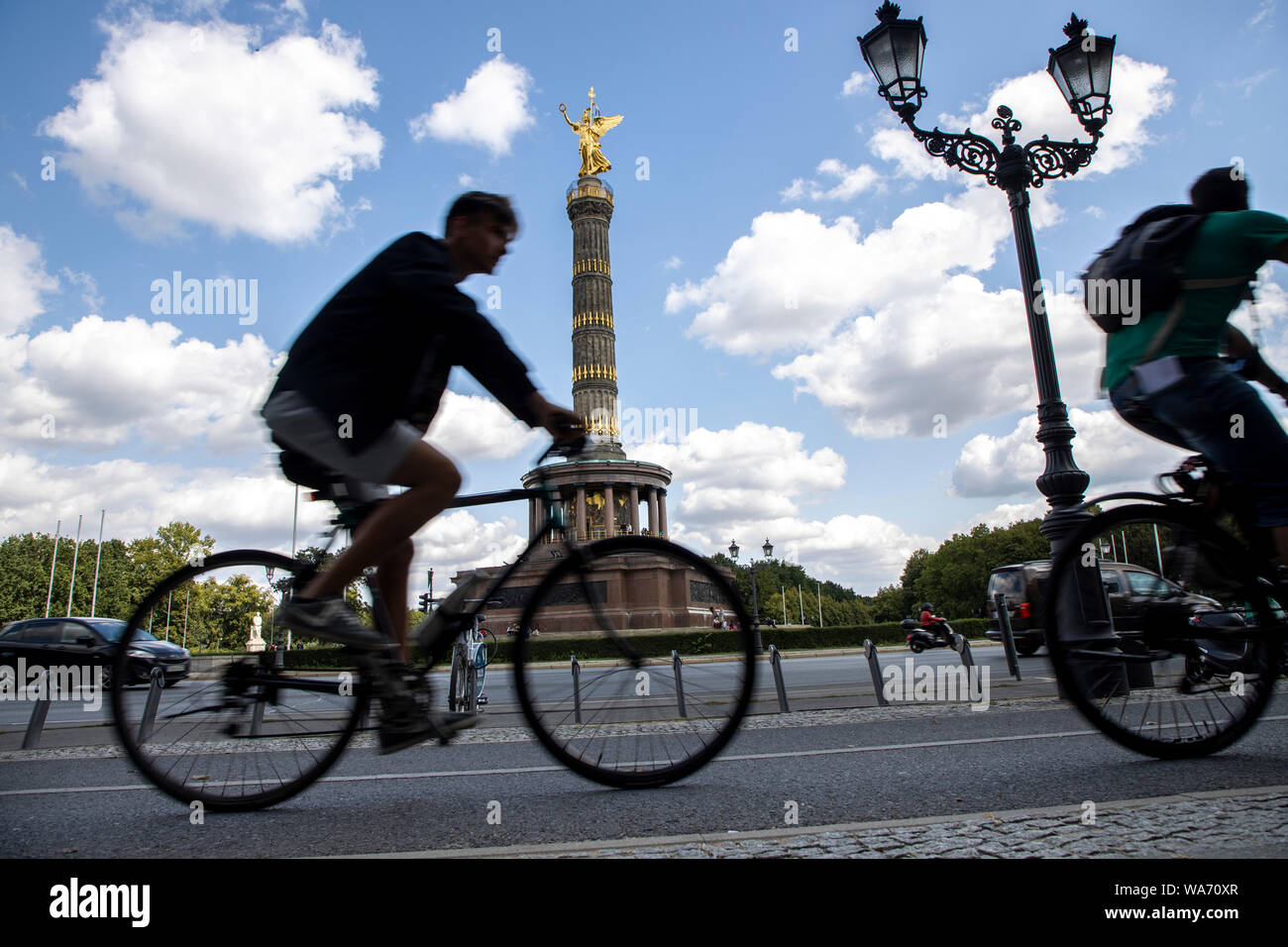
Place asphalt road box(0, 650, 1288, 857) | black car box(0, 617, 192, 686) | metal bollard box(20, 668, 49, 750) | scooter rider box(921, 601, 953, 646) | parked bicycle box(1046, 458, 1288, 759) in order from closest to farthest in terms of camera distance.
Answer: asphalt road box(0, 650, 1288, 857), black car box(0, 617, 192, 686), parked bicycle box(1046, 458, 1288, 759), metal bollard box(20, 668, 49, 750), scooter rider box(921, 601, 953, 646)

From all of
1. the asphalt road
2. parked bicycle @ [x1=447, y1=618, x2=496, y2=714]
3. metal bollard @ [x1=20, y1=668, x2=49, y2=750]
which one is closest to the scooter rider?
parked bicycle @ [x1=447, y1=618, x2=496, y2=714]

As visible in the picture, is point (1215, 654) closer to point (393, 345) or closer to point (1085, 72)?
point (393, 345)

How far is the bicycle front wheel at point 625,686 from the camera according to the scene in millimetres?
2633

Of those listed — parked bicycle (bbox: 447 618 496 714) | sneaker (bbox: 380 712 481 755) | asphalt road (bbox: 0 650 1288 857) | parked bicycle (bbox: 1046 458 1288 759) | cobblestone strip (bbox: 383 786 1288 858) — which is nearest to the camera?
cobblestone strip (bbox: 383 786 1288 858)

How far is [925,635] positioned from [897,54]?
16244 millimetres

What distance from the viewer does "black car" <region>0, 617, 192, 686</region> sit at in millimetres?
2670

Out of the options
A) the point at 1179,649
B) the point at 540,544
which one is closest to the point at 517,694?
the point at 540,544

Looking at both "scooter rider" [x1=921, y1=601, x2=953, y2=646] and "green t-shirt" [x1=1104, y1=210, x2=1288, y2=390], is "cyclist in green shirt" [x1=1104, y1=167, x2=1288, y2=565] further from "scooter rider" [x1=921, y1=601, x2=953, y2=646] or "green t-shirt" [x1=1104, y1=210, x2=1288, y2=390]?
"scooter rider" [x1=921, y1=601, x2=953, y2=646]

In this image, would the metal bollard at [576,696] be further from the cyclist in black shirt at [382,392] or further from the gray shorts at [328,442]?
the gray shorts at [328,442]

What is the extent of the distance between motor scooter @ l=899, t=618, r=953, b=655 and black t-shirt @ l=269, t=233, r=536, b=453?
1925 cm

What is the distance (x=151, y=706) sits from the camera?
2.51 m

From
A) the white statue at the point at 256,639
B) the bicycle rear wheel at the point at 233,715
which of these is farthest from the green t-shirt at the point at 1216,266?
the white statue at the point at 256,639
